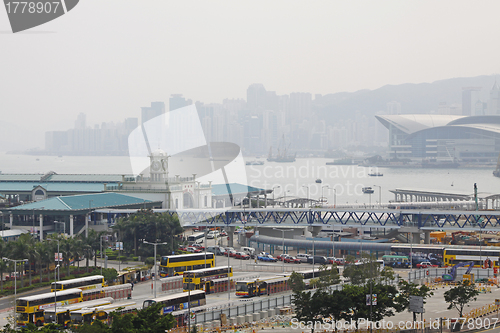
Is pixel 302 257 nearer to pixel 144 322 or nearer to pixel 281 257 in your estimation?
pixel 281 257

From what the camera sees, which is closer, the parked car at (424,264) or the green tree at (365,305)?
the green tree at (365,305)

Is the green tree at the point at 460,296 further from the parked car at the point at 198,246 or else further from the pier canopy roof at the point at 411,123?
the pier canopy roof at the point at 411,123

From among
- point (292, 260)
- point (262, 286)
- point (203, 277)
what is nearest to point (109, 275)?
point (203, 277)

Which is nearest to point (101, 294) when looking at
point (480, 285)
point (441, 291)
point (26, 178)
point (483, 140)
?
point (441, 291)

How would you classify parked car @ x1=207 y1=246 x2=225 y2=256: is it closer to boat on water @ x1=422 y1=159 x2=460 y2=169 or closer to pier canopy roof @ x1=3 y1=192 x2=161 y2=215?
pier canopy roof @ x1=3 y1=192 x2=161 y2=215

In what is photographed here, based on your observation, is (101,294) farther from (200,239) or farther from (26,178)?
(26,178)

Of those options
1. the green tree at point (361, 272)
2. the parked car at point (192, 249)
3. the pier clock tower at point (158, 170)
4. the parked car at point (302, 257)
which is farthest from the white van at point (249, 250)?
the pier clock tower at point (158, 170)

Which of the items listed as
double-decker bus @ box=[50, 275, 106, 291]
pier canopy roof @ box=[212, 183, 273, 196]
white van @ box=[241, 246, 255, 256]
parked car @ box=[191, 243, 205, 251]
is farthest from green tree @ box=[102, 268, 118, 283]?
pier canopy roof @ box=[212, 183, 273, 196]
